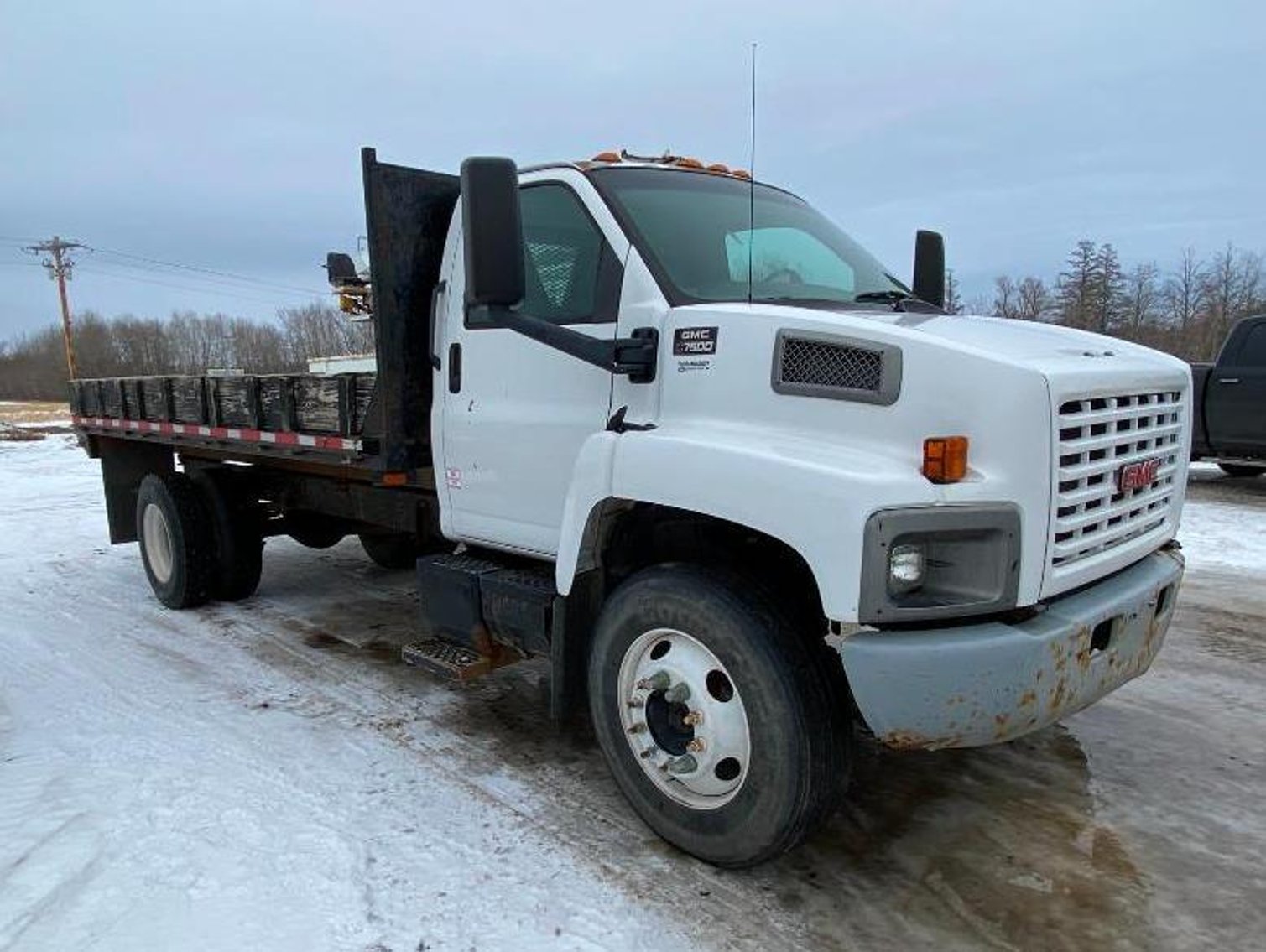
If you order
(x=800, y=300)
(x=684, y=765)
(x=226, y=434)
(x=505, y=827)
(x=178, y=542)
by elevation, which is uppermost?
(x=800, y=300)

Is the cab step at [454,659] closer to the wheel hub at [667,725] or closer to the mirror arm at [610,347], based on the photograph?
the wheel hub at [667,725]

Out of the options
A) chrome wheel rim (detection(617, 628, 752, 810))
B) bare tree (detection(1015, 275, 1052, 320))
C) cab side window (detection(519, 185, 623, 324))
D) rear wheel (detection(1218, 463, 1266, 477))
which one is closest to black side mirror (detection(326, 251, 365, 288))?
cab side window (detection(519, 185, 623, 324))

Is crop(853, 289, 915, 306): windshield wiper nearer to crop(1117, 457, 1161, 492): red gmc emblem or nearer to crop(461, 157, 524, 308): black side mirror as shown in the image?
crop(1117, 457, 1161, 492): red gmc emblem

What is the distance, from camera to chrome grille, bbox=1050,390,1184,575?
2.64 meters

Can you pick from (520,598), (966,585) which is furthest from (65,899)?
(966,585)

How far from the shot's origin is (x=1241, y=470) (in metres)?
12.5

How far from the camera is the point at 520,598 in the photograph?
381 centimetres

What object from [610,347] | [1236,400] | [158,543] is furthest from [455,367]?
[1236,400]

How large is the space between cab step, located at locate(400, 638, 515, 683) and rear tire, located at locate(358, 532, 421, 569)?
2889 millimetres

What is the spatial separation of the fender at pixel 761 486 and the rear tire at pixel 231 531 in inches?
157

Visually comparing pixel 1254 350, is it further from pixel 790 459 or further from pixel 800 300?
pixel 790 459

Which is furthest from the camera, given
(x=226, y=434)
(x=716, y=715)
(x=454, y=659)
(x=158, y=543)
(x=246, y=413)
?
(x=158, y=543)

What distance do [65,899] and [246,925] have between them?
0.64 m

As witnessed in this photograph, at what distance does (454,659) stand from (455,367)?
51.4 inches
